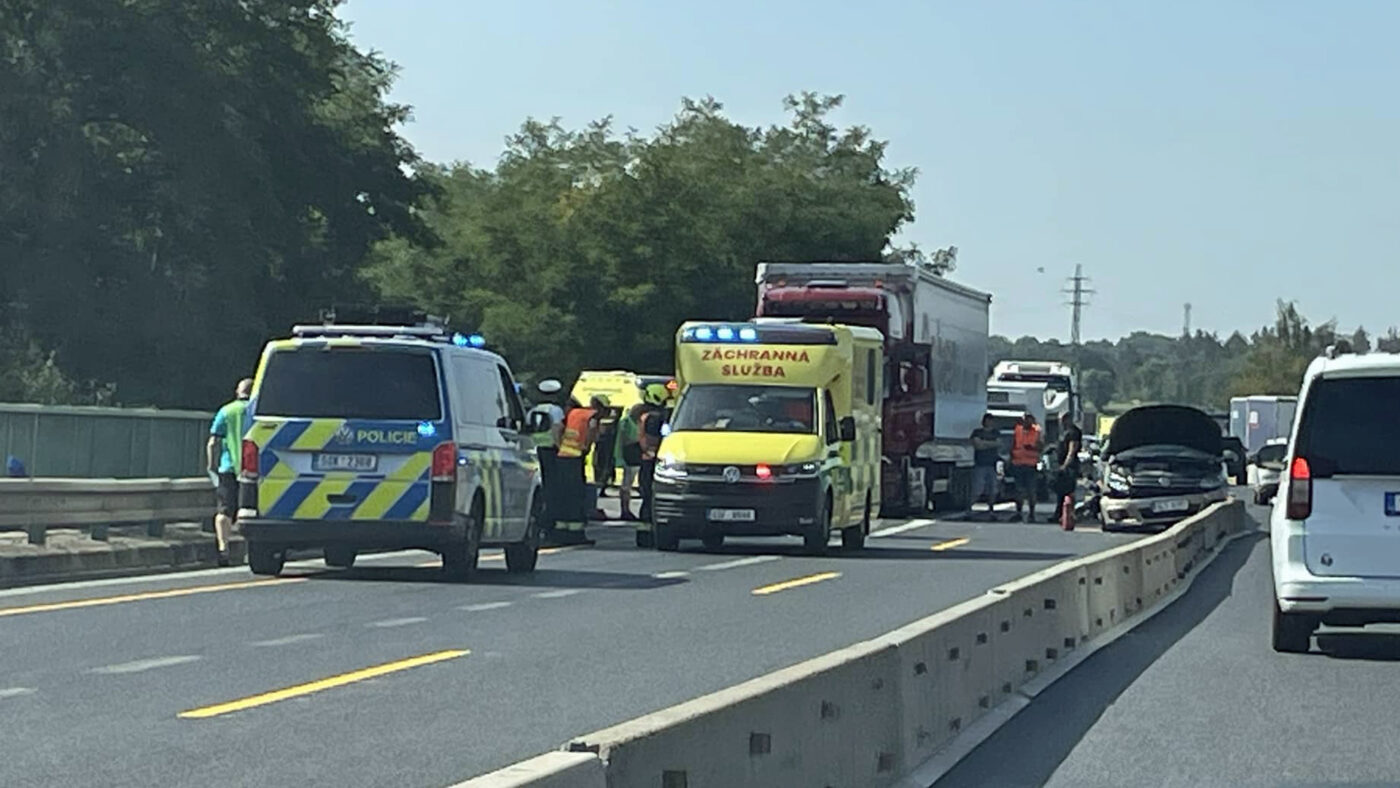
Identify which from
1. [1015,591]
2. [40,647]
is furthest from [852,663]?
[40,647]

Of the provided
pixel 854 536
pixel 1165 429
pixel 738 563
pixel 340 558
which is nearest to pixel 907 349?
pixel 1165 429

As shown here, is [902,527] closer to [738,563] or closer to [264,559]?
[738,563]

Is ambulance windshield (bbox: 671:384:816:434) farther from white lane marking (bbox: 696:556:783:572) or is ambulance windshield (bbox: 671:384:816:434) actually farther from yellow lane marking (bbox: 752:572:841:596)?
yellow lane marking (bbox: 752:572:841:596)

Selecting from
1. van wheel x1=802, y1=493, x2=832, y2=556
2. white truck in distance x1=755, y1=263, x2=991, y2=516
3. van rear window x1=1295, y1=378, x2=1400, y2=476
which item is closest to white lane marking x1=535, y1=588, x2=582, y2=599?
van rear window x1=1295, y1=378, x2=1400, y2=476

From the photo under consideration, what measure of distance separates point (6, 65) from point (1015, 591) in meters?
39.2

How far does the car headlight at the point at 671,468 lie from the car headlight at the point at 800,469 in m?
1.11

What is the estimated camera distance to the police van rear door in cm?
2114

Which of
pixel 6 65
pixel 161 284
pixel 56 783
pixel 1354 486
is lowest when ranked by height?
pixel 56 783

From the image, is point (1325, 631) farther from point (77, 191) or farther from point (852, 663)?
point (77, 191)

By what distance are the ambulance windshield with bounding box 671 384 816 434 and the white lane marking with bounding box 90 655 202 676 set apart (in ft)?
47.6

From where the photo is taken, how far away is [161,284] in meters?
52.8

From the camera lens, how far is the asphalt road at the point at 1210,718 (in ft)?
36.5

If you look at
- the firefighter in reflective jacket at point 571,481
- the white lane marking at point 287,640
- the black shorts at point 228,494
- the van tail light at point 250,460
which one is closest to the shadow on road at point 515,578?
the van tail light at point 250,460

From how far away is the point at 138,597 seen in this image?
1870 centimetres
